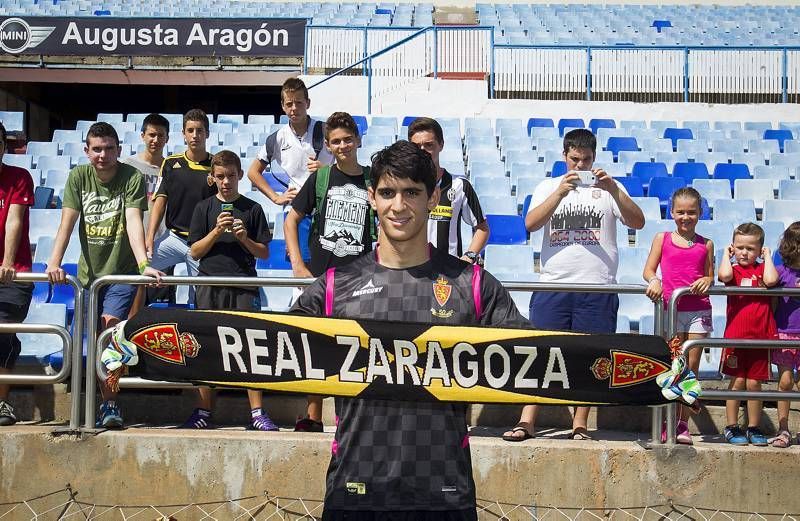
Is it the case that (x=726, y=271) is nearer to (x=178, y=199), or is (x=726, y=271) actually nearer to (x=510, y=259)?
(x=510, y=259)

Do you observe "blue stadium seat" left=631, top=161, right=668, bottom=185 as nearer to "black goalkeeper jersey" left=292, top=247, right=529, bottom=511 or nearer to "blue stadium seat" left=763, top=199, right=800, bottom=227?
"blue stadium seat" left=763, top=199, right=800, bottom=227

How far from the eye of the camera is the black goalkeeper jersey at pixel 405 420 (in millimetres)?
2949

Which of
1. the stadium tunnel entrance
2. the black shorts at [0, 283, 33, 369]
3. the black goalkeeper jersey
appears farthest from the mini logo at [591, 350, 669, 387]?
the stadium tunnel entrance

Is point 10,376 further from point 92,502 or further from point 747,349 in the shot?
point 747,349

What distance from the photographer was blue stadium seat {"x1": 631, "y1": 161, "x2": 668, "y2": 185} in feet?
36.3

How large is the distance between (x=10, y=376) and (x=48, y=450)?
0.45m

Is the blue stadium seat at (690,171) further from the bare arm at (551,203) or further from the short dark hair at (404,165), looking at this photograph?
the short dark hair at (404,165)

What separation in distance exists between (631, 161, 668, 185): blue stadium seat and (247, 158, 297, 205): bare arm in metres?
6.09

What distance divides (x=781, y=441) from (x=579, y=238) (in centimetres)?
154

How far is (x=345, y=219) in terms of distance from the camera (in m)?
4.92

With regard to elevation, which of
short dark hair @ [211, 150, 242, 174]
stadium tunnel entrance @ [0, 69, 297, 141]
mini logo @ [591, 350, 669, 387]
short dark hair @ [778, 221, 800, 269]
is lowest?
mini logo @ [591, 350, 669, 387]

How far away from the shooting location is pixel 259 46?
58.2 feet

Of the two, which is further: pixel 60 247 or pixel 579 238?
pixel 579 238

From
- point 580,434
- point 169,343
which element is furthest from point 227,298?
point 580,434
